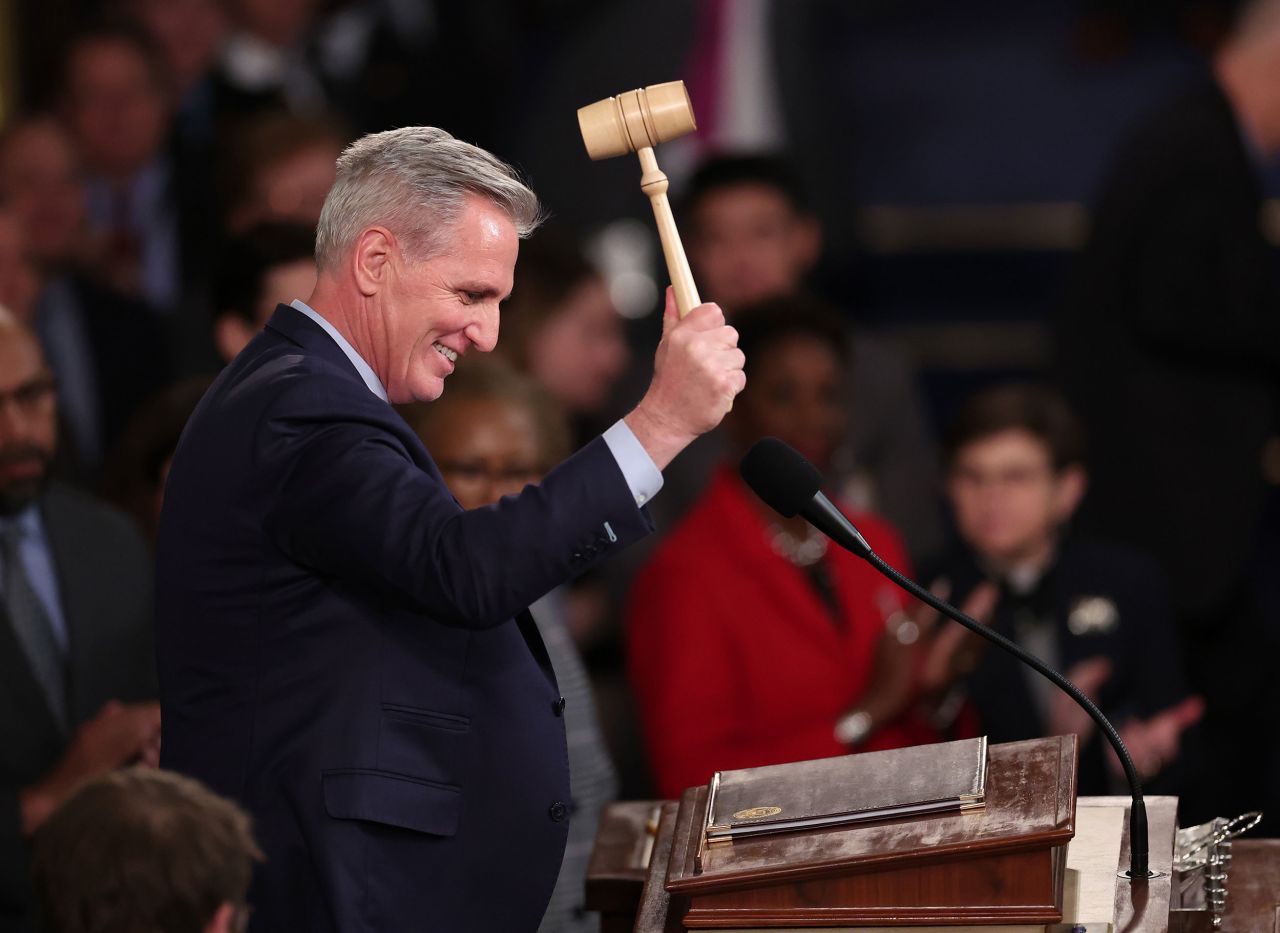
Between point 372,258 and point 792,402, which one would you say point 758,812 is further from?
point 792,402

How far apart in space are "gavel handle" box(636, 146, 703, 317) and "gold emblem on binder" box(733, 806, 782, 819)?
511 millimetres

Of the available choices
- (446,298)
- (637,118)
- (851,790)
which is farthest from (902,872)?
(637,118)

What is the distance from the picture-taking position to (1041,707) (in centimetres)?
371

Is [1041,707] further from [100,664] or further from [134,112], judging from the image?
[134,112]

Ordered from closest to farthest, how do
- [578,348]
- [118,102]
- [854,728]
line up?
1. [854,728]
2. [578,348]
3. [118,102]

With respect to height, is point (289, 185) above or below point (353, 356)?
above

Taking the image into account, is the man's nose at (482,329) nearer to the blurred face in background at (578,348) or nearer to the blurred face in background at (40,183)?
the blurred face in background at (578,348)

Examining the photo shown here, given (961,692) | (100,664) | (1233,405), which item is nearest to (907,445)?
(1233,405)

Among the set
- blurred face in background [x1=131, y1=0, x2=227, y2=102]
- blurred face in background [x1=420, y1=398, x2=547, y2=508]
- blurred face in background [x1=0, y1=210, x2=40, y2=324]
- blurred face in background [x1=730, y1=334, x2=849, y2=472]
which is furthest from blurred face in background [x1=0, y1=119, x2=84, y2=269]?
blurred face in background [x1=420, y1=398, x2=547, y2=508]

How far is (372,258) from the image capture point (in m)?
2.19

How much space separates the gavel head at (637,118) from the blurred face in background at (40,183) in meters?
2.78

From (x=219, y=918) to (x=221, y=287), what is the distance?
1.75 m

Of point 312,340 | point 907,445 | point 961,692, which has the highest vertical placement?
point 907,445

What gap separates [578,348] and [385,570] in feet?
7.92
